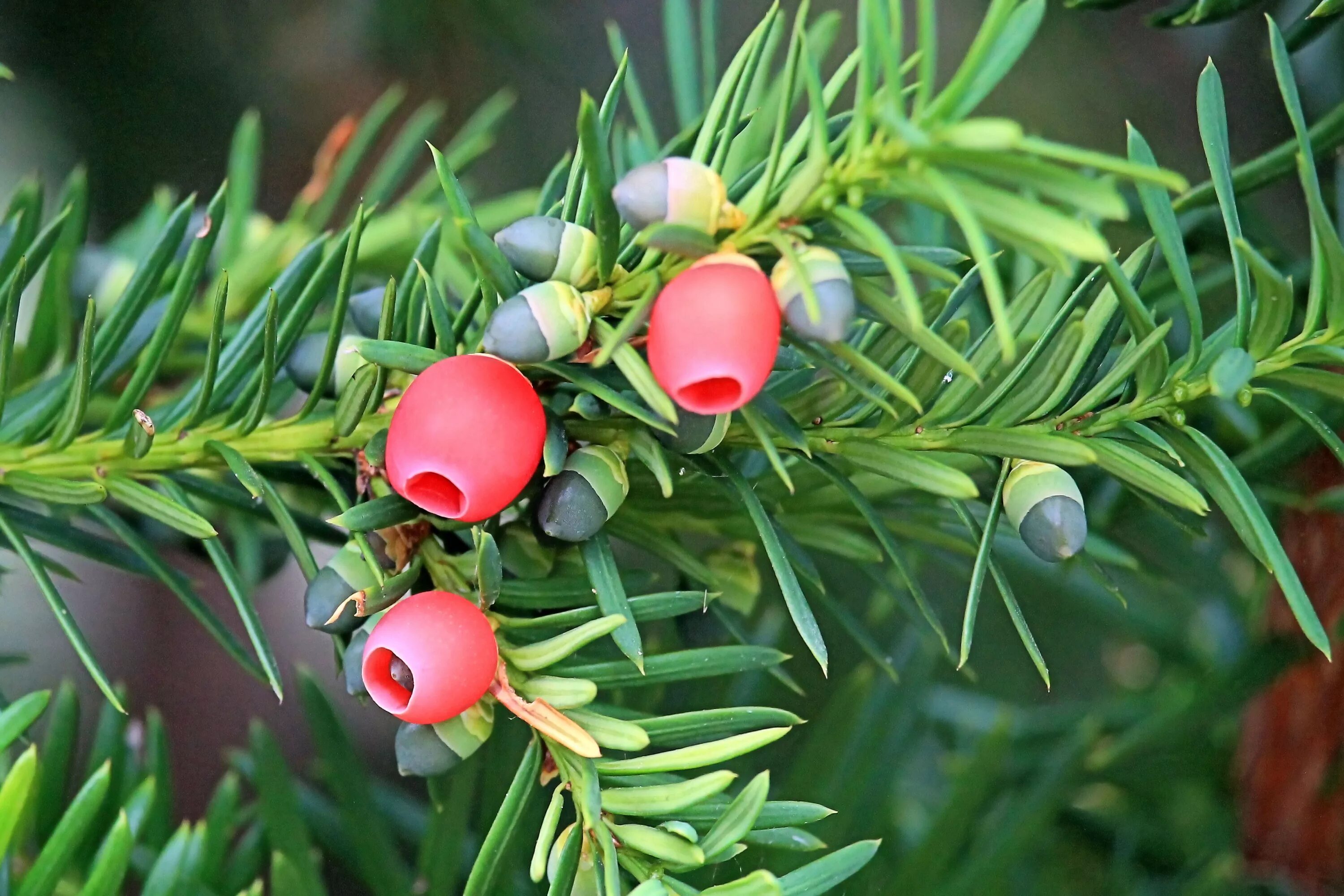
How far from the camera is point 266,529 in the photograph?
645mm

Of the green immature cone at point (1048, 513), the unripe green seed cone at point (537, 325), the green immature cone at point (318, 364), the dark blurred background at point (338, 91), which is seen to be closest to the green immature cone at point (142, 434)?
the green immature cone at point (318, 364)

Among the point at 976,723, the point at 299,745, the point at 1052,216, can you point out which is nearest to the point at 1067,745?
the point at 976,723

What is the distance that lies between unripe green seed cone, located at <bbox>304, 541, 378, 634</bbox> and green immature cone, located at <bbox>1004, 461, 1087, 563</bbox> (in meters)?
0.21

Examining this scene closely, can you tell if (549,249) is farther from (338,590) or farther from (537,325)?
(338,590)

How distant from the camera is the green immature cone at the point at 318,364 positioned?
42 cm

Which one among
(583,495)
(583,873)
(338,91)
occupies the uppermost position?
(338,91)

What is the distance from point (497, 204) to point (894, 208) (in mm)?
415

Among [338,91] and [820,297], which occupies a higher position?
[338,91]

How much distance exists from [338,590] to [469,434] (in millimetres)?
94

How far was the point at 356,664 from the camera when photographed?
0.36 metres

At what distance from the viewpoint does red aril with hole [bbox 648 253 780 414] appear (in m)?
0.27

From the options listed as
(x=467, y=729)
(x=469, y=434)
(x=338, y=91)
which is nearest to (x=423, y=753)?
(x=467, y=729)

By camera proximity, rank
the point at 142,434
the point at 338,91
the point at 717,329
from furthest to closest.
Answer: the point at 338,91 → the point at 142,434 → the point at 717,329

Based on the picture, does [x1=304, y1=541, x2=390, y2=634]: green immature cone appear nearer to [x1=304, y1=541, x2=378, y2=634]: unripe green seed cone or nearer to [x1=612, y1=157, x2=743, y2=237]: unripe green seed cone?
[x1=304, y1=541, x2=378, y2=634]: unripe green seed cone
